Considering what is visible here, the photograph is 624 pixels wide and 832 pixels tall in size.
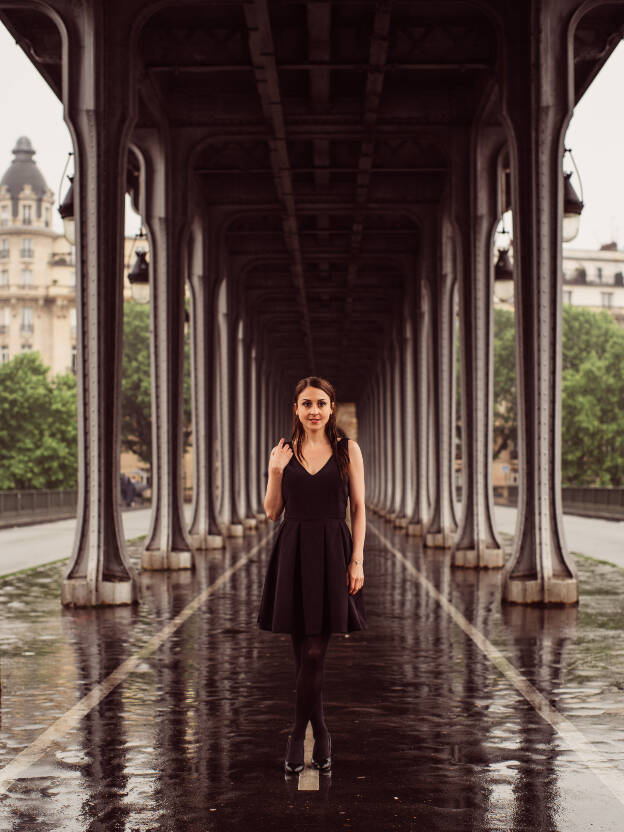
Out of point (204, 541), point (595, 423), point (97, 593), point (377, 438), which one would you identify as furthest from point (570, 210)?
point (377, 438)

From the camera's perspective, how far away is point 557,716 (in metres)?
9.34

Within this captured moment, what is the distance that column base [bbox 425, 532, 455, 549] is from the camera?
32.8 metres

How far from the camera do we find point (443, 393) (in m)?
33.5

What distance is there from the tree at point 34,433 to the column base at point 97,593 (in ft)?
174

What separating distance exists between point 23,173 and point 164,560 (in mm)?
125123

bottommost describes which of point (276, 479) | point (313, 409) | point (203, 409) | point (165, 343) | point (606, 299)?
point (276, 479)

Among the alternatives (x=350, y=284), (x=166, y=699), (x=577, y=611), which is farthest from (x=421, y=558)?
(x=166, y=699)

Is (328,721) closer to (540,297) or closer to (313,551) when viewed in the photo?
(313,551)

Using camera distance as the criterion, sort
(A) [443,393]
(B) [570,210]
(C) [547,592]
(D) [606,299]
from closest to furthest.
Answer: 1. (C) [547,592]
2. (B) [570,210]
3. (A) [443,393]
4. (D) [606,299]

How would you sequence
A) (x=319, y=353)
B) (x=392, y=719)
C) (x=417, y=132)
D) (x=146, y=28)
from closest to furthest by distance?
(x=392, y=719)
(x=146, y=28)
(x=417, y=132)
(x=319, y=353)

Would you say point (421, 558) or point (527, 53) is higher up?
point (527, 53)

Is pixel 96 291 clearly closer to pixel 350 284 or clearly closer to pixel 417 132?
pixel 417 132

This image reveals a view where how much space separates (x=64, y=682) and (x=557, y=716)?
390 cm

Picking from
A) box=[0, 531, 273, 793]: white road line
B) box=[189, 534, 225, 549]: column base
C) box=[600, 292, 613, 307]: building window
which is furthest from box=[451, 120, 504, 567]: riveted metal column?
box=[600, 292, 613, 307]: building window
